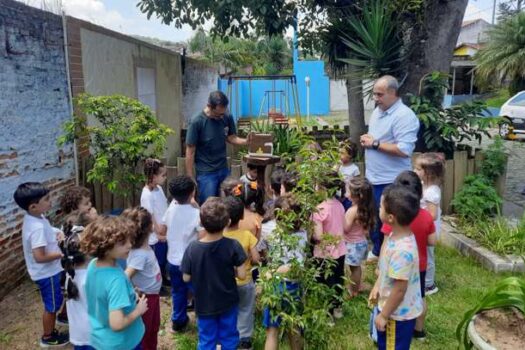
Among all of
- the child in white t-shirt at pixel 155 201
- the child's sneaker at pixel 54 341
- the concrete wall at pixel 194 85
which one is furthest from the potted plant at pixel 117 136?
the concrete wall at pixel 194 85

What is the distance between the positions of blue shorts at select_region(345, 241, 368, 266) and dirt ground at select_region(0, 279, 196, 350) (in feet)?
4.63

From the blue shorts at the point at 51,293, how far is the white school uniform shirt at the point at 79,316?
1.87ft

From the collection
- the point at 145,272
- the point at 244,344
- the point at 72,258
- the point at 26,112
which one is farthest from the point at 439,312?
the point at 26,112

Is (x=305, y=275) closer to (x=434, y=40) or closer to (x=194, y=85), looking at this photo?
(x=434, y=40)

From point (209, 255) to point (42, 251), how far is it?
1293mm

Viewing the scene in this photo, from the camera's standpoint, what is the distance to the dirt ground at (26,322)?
11.6ft

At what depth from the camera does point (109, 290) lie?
7.85 ft

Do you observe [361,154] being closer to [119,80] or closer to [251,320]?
[119,80]

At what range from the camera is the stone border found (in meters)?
4.61

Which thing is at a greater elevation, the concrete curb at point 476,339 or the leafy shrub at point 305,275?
the leafy shrub at point 305,275

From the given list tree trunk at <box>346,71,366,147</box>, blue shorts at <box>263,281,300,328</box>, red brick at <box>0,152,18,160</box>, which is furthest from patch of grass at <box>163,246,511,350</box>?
tree trunk at <box>346,71,366,147</box>

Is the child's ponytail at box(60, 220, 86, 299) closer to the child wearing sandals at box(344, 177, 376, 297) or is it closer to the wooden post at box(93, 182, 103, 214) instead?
the child wearing sandals at box(344, 177, 376, 297)

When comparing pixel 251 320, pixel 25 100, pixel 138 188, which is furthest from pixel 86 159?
pixel 251 320

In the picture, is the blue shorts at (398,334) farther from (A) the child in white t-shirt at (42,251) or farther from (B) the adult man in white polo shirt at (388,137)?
(A) the child in white t-shirt at (42,251)
